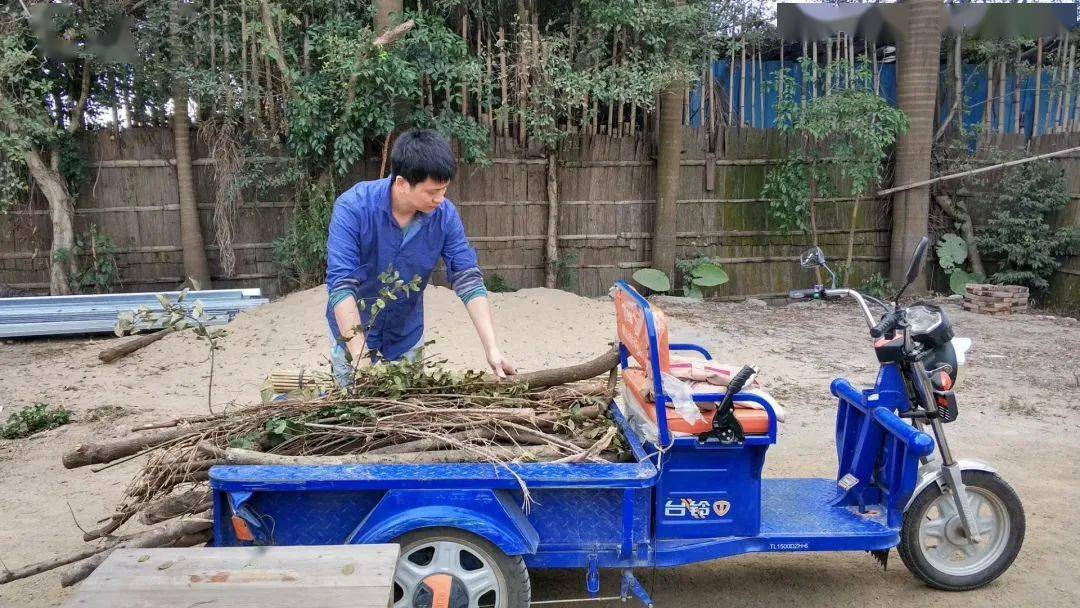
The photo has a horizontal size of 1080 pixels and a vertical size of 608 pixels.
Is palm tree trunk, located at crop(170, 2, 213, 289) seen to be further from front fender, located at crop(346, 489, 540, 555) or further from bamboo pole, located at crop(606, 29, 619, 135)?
front fender, located at crop(346, 489, 540, 555)

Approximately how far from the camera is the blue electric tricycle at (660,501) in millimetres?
2703

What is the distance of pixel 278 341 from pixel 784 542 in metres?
6.13

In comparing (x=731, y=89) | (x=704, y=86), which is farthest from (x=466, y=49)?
(x=731, y=89)

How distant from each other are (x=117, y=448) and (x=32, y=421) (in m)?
3.61

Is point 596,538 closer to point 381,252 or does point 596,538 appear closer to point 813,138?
point 381,252

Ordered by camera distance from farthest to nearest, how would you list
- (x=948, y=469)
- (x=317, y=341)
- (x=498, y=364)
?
(x=317, y=341)
(x=498, y=364)
(x=948, y=469)

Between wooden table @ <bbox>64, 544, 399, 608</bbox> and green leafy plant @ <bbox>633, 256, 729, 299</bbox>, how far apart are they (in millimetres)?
8511

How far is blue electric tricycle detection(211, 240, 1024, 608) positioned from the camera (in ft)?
8.87

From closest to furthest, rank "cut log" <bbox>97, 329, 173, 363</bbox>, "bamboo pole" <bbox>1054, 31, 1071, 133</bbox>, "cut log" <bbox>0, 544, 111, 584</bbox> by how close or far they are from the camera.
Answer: "cut log" <bbox>0, 544, 111, 584</bbox> < "cut log" <bbox>97, 329, 173, 363</bbox> < "bamboo pole" <bbox>1054, 31, 1071, 133</bbox>

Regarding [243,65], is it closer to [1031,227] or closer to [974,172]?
[974,172]

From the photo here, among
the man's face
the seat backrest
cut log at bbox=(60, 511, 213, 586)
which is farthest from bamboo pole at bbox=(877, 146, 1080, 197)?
cut log at bbox=(60, 511, 213, 586)

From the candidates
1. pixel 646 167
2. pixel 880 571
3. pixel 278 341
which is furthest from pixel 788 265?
pixel 880 571

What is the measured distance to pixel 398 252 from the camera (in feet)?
11.9

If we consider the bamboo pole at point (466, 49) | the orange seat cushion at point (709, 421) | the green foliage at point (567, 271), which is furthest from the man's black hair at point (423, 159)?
the green foliage at point (567, 271)
